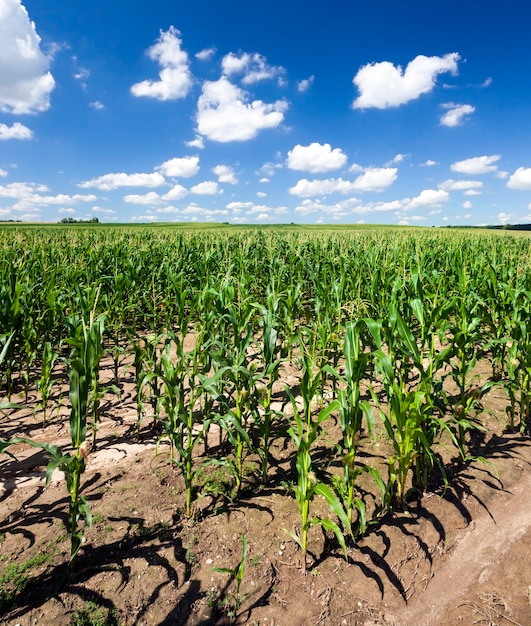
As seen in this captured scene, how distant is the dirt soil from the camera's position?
195cm

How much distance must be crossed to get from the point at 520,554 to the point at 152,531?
95.0 inches

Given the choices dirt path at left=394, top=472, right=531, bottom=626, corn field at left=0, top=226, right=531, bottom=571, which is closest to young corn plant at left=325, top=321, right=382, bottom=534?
corn field at left=0, top=226, right=531, bottom=571

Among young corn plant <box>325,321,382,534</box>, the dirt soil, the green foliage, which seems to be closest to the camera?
the green foliage

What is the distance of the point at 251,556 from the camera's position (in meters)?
2.24

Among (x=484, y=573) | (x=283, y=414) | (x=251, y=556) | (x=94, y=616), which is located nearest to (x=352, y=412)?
(x=283, y=414)

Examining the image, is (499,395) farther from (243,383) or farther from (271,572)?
(271,572)

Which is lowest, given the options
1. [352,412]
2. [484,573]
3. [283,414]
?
[484,573]

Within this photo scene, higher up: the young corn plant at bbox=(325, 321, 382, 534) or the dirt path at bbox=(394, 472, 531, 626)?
the young corn plant at bbox=(325, 321, 382, 534)

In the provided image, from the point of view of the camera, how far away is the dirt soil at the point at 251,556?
195 cm

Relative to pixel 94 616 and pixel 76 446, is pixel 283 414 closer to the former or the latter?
pixel 76 446

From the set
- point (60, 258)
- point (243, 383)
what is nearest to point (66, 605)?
point (243, 383)

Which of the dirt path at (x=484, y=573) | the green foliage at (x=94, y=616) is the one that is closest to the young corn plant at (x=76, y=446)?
the green foliage at (x=94, y=616)

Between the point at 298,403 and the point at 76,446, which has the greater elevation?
the point at 76,446

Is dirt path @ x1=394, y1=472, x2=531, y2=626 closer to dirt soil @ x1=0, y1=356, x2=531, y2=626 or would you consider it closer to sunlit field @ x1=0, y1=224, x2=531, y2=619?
dirt soil @ x1=0, y1=356, x2=531, y2=626
